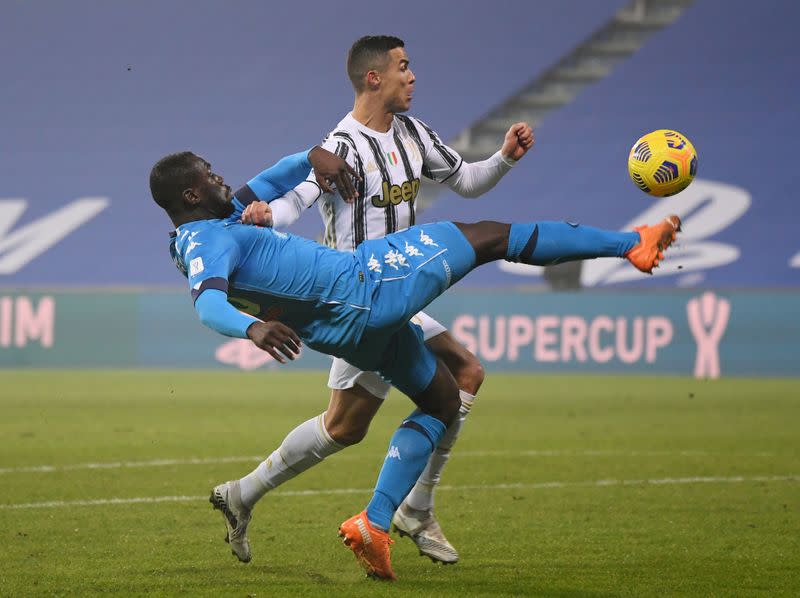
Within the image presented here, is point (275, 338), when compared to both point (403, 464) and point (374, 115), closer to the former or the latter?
point (403, 464)

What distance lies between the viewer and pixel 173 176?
16.5 feet

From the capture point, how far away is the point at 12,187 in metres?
23.3

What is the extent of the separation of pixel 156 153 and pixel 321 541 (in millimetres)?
18797

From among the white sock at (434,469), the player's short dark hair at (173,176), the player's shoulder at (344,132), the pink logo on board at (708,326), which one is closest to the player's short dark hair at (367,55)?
the player's shoulder at (344,132)

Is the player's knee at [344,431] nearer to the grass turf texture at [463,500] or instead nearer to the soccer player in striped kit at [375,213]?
the soccer player in striped kit at [375,213]

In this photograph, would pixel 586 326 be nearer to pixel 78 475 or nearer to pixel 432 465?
pixel 78 475

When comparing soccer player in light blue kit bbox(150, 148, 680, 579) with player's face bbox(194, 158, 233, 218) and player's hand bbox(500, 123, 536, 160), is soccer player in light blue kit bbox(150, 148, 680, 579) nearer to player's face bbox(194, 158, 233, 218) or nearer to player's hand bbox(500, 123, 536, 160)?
player's face bbox(194, 158, 233, 218)

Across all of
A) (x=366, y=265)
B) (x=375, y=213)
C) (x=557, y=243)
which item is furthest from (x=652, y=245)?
(x=375, y=213)

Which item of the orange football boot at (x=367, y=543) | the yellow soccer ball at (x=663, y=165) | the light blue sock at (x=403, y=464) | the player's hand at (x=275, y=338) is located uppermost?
the yellow soccer ball at (x=663, y=165)

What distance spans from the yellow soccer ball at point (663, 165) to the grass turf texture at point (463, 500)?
1624 mm

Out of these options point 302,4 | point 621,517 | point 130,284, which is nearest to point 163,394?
point 130,284

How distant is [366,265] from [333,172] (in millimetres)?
534

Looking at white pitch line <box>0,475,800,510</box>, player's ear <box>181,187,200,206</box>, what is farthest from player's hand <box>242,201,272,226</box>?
white pitch line <box>0,475,800,510</box>

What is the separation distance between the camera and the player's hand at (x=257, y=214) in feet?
16.6
